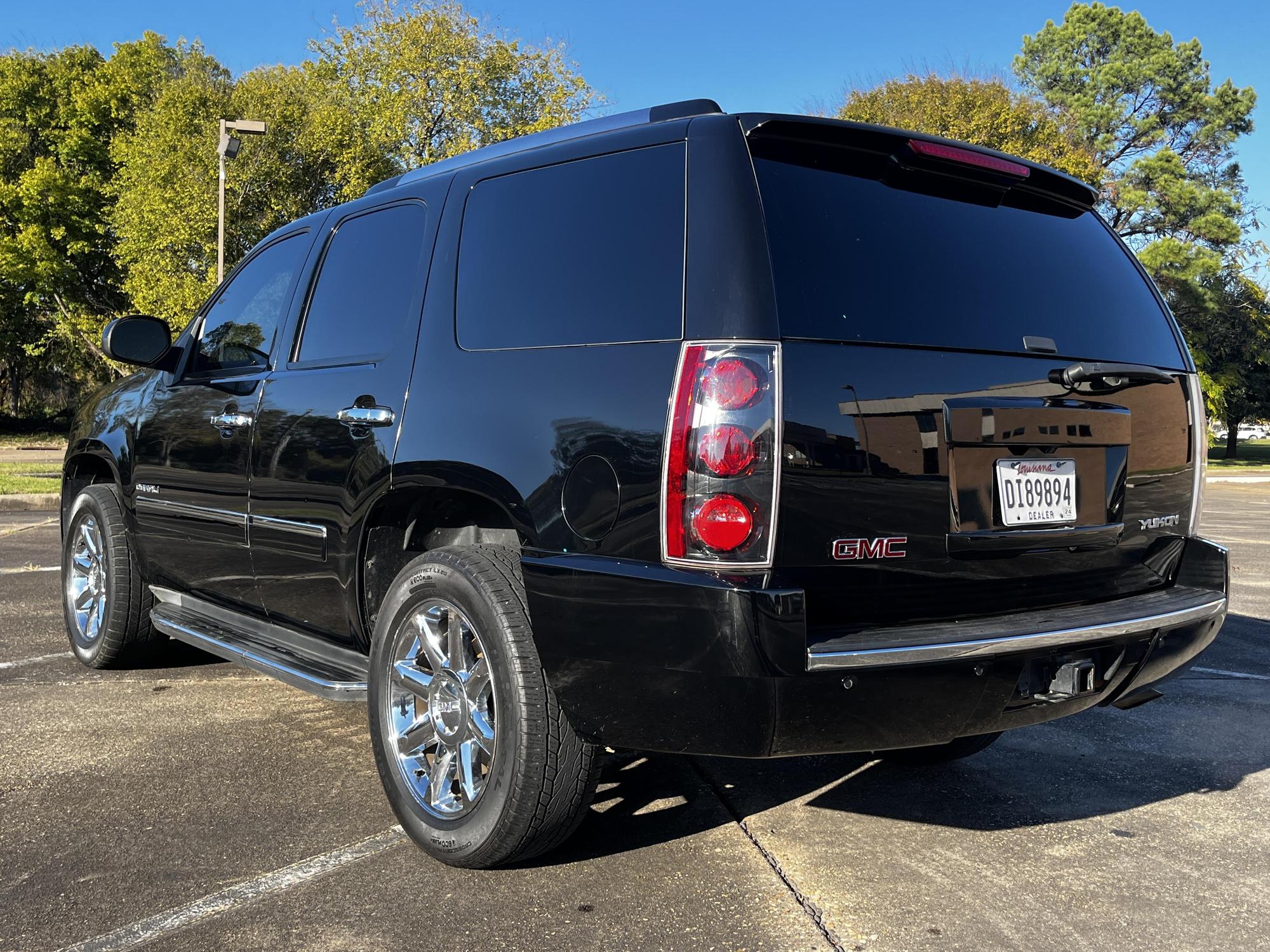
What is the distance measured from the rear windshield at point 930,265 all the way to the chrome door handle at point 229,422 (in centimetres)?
219

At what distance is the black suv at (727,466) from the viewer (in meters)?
2.46

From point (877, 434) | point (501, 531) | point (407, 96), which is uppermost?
point (407, 96)

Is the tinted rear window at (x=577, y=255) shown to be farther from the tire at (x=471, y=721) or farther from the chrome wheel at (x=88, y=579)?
the chrome wheel at (x=88, y=579)

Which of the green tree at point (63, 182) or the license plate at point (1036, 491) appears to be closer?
the license plate at point (1036, 491)

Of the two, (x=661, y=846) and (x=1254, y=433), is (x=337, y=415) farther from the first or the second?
(x=1254, y=433)

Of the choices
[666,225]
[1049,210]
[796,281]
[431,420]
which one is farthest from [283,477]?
[1049,210]

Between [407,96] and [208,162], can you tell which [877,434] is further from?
[407,96]

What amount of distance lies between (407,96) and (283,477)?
1084 inches

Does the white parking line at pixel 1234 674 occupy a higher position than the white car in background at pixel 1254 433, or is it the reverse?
the white car in background at pixel 1254 433

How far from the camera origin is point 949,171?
9.84 feet

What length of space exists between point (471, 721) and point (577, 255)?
1.26 m

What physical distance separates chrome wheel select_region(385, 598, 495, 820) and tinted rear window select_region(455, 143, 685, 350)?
79 centimetres

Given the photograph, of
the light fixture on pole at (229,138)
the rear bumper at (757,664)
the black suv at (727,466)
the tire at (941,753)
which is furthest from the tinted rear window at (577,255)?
the light fixture on pole at (229,138)

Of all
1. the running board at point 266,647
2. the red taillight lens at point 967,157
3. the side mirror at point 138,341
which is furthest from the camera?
the side mirror at point 138,341
